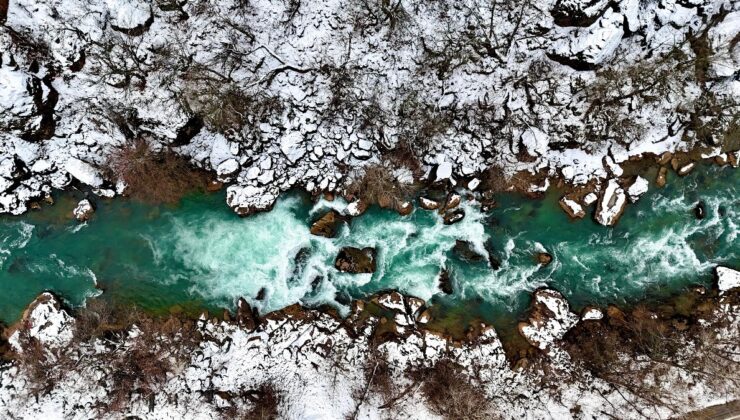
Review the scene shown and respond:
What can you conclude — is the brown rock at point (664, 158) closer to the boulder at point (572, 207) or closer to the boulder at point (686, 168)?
the boulder at point (686, 168)

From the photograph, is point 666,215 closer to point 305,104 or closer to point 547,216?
point 547,216

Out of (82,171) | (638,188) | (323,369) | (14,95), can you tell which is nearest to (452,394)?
(323,369)

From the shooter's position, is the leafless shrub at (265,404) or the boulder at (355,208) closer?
the leafless shrub at (265,404)

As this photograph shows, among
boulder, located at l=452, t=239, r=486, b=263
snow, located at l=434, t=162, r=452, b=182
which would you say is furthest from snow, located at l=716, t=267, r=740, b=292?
snow, located at l=434, t=162, r=452, b=182

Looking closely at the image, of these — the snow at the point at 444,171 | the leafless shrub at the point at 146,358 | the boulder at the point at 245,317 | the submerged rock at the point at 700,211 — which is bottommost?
the leafless shrub at the point at 146,358

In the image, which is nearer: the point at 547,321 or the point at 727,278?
the point at 727,278

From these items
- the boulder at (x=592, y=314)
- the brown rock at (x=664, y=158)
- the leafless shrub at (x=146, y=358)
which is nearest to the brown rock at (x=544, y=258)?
the boulder at (x=592, y=314)

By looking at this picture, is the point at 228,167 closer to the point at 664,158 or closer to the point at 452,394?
the point at 452,394
